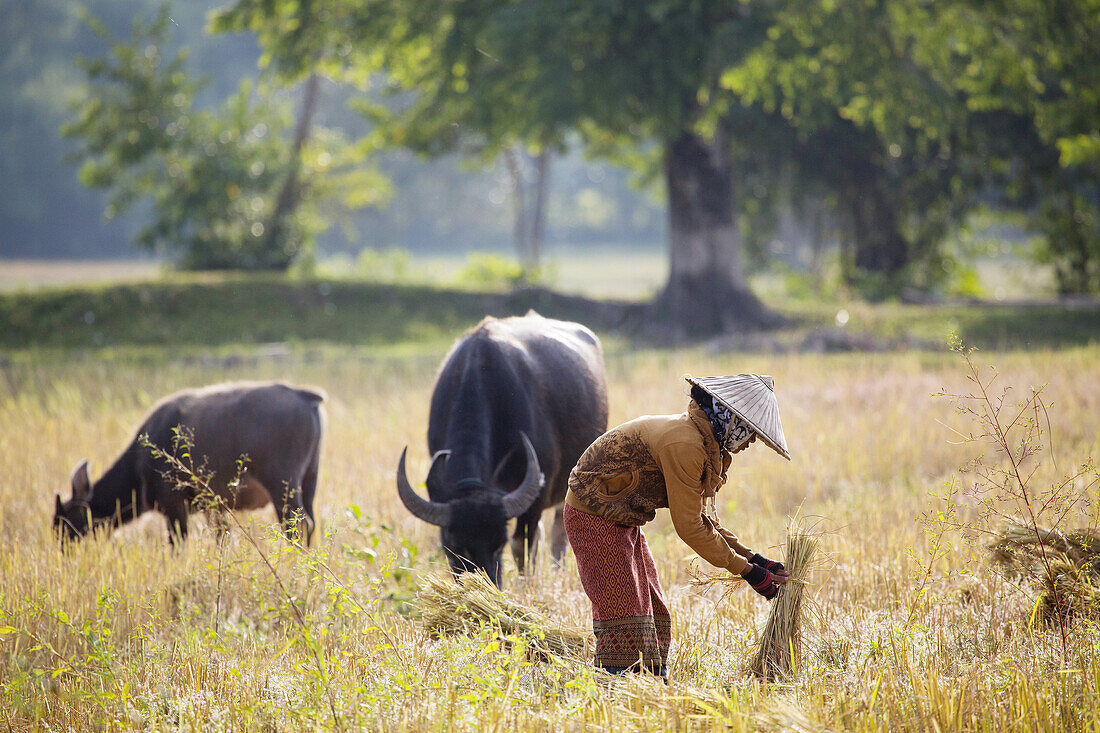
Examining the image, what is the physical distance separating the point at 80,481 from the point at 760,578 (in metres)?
4.87

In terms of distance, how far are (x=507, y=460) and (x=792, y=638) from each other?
2183mm

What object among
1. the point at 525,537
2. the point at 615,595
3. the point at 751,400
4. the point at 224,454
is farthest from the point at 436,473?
the point at 751,400

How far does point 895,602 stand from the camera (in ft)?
17.1

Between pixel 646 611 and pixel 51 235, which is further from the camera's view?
pixel 51 235

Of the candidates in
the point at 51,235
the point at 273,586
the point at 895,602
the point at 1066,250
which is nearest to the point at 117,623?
the point at 273,586

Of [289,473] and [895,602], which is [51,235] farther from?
[895,602]

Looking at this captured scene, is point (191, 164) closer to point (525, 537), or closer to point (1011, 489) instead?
point (525, 537)

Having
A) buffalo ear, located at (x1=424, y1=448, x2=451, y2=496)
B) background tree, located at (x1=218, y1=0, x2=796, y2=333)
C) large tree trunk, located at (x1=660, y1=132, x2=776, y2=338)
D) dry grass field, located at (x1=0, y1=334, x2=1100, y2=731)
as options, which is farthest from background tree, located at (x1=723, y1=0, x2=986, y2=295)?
buffalo ear, located at (x1=424, y1=448, x2=451, y2=496)

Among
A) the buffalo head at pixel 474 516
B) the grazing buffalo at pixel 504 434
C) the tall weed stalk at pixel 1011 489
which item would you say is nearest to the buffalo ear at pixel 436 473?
the grazing buffalo at pixel 504 434

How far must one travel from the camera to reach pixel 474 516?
17.2ft

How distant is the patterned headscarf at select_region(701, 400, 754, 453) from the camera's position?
12.9 feet

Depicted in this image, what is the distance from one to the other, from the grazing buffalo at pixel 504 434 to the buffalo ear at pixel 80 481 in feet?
8.21

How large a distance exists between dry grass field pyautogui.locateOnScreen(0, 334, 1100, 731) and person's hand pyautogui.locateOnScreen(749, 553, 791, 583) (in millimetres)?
354

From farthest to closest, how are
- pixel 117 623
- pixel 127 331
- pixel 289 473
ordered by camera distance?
pixel 127 331 < pixel 289 473 < pixel 117 623
